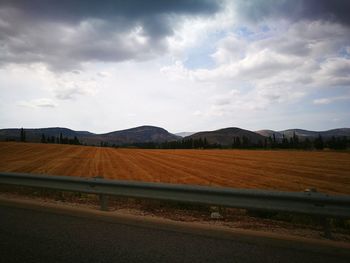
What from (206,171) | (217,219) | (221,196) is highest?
(221,196)

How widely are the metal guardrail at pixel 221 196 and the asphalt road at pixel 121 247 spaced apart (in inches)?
34.2

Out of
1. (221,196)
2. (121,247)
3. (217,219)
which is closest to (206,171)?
(217,219)

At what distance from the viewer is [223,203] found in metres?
6.50

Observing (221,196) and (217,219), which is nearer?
(221,196)

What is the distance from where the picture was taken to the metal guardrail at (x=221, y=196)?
18.9 feet

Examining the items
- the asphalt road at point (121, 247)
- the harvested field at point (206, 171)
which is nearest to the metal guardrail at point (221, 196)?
the asphalt road at point (121, 247)

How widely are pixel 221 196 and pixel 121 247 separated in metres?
2.16

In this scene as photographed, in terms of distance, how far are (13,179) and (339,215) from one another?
816 cm

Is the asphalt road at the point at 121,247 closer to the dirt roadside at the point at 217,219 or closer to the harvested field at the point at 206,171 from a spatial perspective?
the dirt roadside at the point at 217,219

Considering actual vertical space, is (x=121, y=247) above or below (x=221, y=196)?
below

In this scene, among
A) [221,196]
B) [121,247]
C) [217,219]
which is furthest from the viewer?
[217,219]

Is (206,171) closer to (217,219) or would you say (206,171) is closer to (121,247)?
(217,219)

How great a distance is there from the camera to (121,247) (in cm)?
525

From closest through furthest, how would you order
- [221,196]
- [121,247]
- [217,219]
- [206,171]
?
[121,247] → [221,196] → [217,219] → [206,171]
